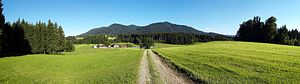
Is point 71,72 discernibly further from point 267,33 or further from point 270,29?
point 267,33

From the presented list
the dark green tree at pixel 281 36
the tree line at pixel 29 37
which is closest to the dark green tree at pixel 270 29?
the dark green tree at pixel 281 36

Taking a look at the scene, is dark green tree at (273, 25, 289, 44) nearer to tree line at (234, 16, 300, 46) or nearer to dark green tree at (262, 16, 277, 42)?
tree line at (234, 16, 300, 46)

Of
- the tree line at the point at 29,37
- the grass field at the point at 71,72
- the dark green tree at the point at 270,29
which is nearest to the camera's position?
the grass field at the point at 71,72

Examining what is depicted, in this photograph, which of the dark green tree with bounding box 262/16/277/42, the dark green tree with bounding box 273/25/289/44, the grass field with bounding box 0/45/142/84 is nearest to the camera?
the grass field with bounding box 0/45/142/84

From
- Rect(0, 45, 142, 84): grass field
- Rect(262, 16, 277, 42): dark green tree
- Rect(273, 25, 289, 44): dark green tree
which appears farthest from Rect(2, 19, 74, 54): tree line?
Rect(273, 25, 289, 44): dark green tree

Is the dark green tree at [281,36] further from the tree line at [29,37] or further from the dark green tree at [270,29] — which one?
the tree line at [29,37]

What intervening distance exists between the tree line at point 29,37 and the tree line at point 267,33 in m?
88.0

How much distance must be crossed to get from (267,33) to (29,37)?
9339 cm

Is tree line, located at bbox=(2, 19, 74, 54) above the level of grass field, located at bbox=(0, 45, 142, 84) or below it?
above

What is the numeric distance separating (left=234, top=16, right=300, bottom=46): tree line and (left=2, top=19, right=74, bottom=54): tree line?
87978 mm

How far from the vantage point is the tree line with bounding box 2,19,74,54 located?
167ft

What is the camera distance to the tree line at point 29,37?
50.9m

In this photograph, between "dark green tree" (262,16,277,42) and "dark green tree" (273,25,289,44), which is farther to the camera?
"dark green tree" (262,16,277,42)

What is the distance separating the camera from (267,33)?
80.4m
